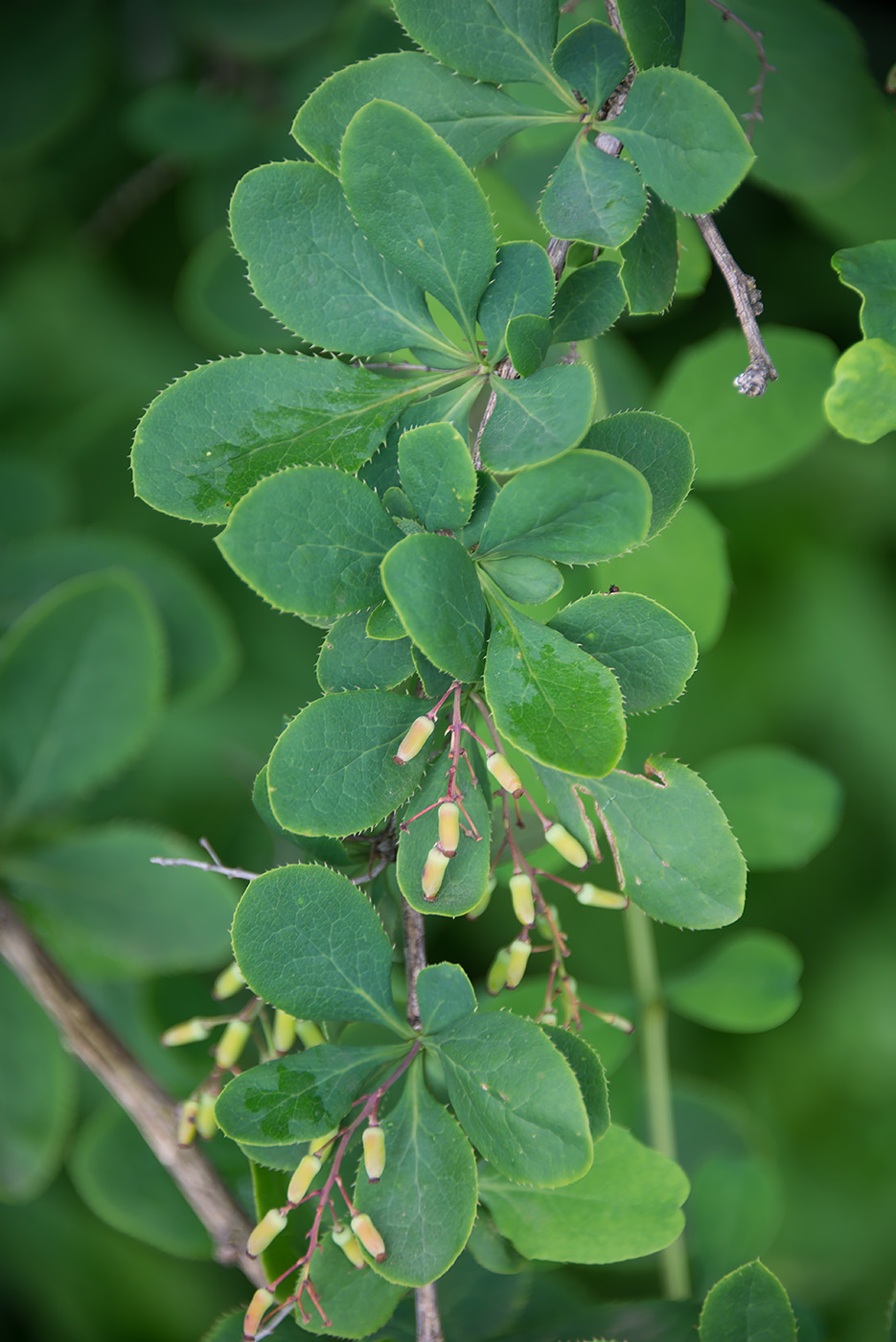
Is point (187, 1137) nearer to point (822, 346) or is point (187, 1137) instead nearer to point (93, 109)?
point (822, 346)

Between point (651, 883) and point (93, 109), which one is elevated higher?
point (93, 109)

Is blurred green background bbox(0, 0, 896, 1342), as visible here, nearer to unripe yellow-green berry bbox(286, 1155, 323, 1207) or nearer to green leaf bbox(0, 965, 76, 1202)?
green leaf bbox(0, 965, 76, 1202)

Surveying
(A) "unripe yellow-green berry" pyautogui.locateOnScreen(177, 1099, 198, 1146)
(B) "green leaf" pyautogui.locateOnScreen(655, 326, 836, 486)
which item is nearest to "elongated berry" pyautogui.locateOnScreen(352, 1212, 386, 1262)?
(A) "unripe yellow-green berry" pyautogui.locateOnScreen(177, 1099, 198, 1146)

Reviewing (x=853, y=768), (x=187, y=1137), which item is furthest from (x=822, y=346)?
(x=853, y=768)

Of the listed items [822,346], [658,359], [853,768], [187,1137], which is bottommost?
[853,768]

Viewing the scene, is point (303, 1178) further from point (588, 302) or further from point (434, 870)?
point (588, 302)
